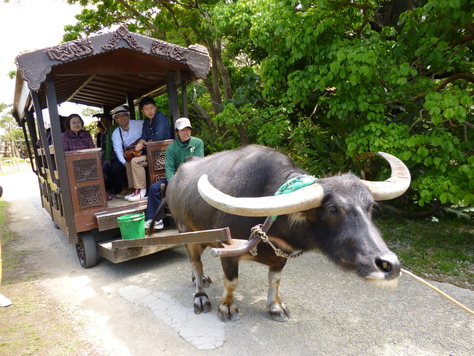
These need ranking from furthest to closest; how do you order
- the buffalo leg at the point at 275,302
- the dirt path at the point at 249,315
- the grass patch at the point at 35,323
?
the buffalo leg at the point at 275,302 < the grass patch at the point at 35,323 < the dirt path at the point at 249,315

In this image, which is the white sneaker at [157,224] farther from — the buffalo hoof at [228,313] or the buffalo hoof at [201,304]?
the buffalo hoof at [228,313]

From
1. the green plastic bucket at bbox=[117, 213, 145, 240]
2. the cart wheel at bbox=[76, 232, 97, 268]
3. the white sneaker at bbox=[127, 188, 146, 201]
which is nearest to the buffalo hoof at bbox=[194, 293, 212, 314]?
the green plastic bucket at bbox=[117, 213, 145, 240]

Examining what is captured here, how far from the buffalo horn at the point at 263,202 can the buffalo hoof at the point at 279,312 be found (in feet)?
4.45

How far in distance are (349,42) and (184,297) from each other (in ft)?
12.1

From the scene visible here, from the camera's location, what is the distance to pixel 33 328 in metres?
2.96

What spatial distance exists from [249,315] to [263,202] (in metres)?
1.59

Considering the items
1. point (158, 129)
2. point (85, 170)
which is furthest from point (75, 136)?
point (158, 129)

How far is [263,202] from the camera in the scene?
1.85 metres

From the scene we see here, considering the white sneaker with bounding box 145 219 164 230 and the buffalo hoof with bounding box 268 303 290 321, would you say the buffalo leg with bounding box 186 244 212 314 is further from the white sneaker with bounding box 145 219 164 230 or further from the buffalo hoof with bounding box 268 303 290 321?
the white sneaker with bounding box 145 219 164 230

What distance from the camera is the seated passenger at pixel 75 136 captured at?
4.65 metres

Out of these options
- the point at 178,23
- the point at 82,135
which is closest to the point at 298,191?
the point at 82,135

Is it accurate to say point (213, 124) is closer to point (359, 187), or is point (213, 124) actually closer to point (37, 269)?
point (37, 269)

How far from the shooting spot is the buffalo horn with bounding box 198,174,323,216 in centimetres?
181

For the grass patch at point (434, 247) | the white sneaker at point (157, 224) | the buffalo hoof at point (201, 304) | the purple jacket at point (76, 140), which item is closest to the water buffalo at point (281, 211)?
the buffalo hoof at point (201, 304)
